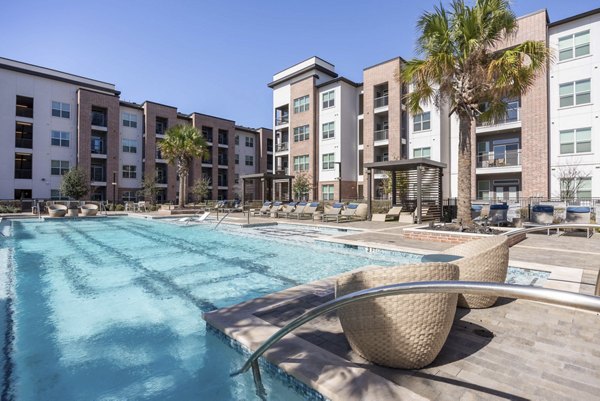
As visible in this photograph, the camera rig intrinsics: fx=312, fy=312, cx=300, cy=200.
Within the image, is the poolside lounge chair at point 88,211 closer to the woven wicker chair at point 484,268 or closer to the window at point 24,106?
the window at point 24,106

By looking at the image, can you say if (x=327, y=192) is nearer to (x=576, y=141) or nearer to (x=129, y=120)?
(x=576, y=141)

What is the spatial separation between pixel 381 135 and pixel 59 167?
35.3 metres

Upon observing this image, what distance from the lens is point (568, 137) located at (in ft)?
71.3

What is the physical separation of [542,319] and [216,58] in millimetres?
20073

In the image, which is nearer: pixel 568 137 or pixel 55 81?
pixel 568 137

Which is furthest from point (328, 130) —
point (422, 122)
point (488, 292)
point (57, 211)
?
point (488, 292)

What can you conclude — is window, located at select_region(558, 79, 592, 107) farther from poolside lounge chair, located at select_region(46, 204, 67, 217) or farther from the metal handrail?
poolside lounge chair, located at select_region(46, 204, 67, 217)

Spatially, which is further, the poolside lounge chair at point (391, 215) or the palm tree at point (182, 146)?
the palm tree at point (182, 146)

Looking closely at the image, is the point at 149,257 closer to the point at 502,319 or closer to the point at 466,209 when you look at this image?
the point at 502,319

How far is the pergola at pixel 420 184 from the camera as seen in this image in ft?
50.9

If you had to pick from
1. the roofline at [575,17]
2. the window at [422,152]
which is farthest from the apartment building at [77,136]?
the roofline at [575,17]

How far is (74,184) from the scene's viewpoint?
30453 mm

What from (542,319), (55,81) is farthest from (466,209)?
(55,81)

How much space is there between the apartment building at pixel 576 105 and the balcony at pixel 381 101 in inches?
507
